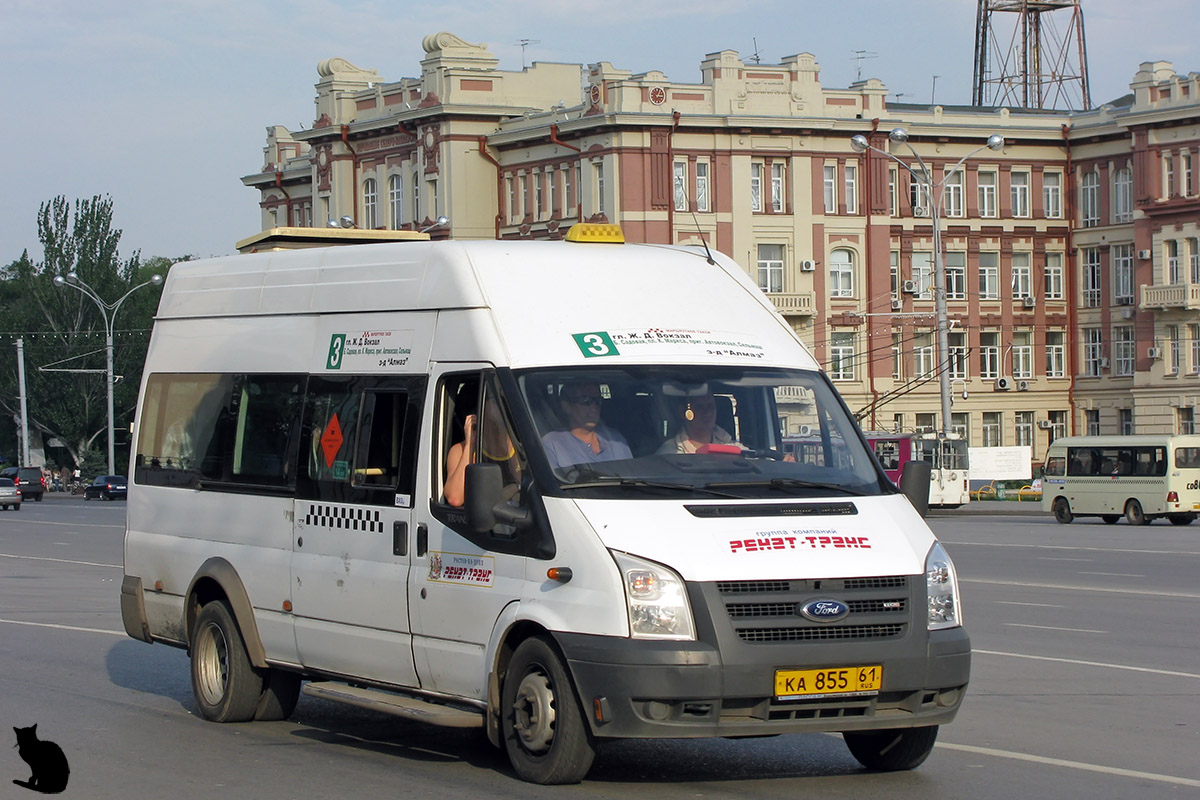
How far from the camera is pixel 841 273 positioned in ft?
237

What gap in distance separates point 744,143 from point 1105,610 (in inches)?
2085

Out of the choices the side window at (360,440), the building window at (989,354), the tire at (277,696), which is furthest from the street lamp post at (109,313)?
the side window at (360,440)

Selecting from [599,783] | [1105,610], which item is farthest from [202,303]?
[1105,610]

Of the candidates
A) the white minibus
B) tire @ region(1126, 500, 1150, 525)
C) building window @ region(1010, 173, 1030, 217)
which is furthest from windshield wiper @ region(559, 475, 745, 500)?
building window @ region(1010, 173, 1030, 217)

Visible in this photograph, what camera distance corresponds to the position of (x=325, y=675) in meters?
10.2

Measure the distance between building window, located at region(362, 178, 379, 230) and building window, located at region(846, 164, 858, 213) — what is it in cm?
1992

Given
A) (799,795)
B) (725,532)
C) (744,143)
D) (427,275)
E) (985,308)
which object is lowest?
(799,795)

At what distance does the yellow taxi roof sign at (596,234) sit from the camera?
10.2 meters

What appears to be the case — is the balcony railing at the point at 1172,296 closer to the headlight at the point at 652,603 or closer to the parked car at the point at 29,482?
the parked car at the point at 29,482

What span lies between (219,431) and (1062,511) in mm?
36376

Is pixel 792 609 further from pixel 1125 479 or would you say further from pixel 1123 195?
pixel 1123 195

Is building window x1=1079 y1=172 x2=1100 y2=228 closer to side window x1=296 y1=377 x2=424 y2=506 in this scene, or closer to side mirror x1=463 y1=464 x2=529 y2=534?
side window x1=296 y1=377 x2=424 y2=506

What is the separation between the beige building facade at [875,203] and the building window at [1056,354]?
107mm

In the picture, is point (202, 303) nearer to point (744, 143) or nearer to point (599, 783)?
point (599, 783)
